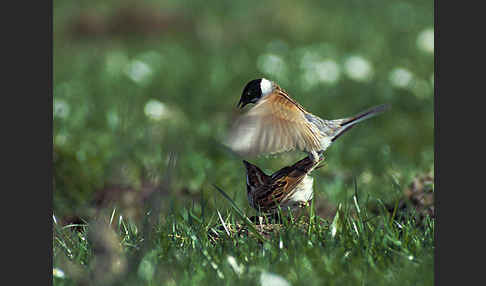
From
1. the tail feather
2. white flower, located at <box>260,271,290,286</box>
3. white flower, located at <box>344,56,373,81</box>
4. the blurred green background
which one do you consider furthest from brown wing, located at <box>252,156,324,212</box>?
white flower, located at <box>344,56,373,81</box>

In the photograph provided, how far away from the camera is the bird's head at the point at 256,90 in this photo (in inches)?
141

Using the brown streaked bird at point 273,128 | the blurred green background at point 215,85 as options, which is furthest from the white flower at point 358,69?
the brown streaked bird at point 273,128

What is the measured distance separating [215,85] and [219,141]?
15.4 feet

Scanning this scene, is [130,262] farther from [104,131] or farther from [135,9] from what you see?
[135,9]

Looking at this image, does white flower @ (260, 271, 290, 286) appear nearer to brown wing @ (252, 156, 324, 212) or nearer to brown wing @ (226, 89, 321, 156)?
brown wing @ (226, 89, 321, 156)

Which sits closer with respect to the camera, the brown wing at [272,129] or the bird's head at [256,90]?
the brown wing at [272,129]

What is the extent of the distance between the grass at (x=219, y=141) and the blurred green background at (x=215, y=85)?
2cm

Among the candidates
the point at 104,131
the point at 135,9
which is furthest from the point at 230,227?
the point at 135,9

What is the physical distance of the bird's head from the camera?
3580 millimetres

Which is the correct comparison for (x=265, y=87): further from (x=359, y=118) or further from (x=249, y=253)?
(x=249, y=253)

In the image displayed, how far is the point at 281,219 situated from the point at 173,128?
292 cm

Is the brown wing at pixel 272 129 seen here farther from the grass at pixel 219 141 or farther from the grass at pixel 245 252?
the grass at pixel 245 252

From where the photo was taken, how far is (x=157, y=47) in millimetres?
10781

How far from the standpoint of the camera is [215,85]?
8523mm
